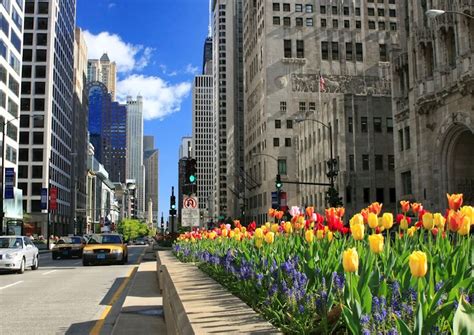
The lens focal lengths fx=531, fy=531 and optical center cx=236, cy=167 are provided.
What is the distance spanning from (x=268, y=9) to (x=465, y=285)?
315 ft

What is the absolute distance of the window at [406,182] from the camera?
46.7 metres

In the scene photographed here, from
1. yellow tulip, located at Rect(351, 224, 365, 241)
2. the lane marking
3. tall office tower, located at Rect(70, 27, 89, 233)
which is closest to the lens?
yellow tulip, located at Rect(351, 224, 365, 241)

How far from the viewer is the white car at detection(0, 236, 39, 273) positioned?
21.0m

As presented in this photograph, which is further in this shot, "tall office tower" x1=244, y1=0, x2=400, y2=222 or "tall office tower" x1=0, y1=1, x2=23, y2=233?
"tall office tower" x1=244, y1=0, x2=400, y2=222

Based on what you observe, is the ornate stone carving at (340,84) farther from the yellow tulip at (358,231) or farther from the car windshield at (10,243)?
the yellow tulip at (358,231)

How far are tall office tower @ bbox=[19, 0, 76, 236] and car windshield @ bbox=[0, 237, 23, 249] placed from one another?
7080 cm

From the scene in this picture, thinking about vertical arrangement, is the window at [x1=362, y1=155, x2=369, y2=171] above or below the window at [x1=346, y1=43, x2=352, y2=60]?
below

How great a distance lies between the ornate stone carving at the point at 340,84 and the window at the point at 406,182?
4852 centimetres

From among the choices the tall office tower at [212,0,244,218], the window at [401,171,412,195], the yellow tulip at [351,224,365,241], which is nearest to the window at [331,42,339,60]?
the tall office tower at [212,0,244,218]

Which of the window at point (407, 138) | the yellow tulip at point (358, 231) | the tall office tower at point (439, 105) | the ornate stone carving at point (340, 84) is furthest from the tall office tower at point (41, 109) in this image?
the yellow tulip at point (358, 231)

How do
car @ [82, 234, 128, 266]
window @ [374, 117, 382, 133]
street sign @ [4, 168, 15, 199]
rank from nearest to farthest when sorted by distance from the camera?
1. car @ [82, 234, 128, 266]
2. street sign @ [4, 168, 15, 199]
3. window @ [374, 117, 382, 133]

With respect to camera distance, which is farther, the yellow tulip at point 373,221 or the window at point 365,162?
the window at point 365,162

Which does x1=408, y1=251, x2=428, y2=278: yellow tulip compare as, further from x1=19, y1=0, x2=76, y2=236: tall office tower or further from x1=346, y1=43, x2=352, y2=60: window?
x1=346, y1=43, x2=352, y2=60: window

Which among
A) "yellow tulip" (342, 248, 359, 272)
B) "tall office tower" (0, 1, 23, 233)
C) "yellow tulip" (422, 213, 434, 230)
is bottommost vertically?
"yellow tulip" (342, 248, 359, 272)
